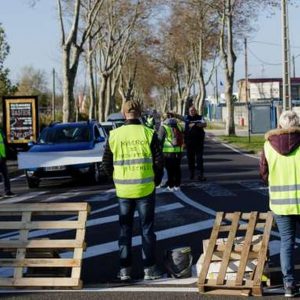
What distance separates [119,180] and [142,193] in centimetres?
29

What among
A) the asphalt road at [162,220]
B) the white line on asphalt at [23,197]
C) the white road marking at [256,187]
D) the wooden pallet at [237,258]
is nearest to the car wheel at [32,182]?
the asphalt road at [162,220]

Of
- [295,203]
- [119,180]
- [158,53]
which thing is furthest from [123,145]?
[158,53]

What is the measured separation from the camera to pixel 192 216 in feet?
41.3

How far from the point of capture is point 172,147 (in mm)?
16469

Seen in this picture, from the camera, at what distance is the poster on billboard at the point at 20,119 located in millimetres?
31031

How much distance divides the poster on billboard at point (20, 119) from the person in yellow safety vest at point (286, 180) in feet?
80.4

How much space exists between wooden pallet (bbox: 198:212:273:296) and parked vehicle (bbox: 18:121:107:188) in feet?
37.0

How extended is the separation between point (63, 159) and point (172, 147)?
3.48 metres

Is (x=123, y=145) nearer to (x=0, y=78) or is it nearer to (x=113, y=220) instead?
(x=113, y=220)

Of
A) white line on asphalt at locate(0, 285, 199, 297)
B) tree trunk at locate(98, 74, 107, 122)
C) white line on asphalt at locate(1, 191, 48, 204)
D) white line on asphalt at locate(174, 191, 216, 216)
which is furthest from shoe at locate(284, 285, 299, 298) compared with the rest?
tree trunk at locate(98, 74, 107, 122)

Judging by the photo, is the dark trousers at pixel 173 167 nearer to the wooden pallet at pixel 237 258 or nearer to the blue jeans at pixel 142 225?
the blue jeans at pixel 142 225

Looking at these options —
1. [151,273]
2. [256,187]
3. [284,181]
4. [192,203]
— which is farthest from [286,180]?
[256,187]

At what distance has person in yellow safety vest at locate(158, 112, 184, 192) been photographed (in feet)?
53.9

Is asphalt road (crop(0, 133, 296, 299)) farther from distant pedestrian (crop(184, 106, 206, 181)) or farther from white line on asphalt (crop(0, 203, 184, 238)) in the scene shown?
distant pedestrian (crop(184, 106, 206, 181))
